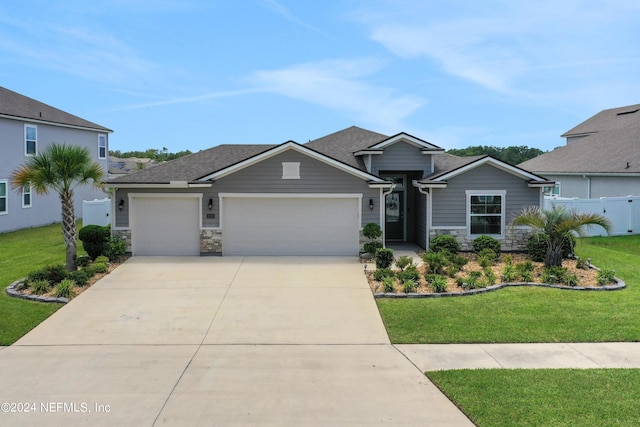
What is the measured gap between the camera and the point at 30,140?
2538 centimetres

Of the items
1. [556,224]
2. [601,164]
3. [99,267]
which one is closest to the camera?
[556,224]

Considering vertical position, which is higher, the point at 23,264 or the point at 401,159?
the point at 401,159

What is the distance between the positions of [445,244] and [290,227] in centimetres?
494

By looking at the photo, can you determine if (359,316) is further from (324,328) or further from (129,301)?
(129,301)

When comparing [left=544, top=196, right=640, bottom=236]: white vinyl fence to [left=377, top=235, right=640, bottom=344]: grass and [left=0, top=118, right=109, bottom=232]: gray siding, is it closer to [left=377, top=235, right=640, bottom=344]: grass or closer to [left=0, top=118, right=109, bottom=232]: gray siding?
[left=377, top=235, right=640, bottom=344]: grass

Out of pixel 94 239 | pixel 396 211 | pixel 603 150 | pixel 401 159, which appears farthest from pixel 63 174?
pixel 603 150

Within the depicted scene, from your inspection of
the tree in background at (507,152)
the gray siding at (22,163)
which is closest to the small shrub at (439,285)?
the gray siding at (22,163)

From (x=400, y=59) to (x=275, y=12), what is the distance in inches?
229

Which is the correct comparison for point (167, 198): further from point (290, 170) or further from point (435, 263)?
point (435, 263)

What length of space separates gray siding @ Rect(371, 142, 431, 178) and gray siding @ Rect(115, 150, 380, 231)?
258 cm

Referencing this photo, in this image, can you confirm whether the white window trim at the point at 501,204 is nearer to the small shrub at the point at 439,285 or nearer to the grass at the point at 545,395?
the small shrub at the point at 439,285

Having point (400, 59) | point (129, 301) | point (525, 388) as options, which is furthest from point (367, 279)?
point (400, 59)

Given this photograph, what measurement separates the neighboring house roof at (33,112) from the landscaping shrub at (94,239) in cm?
1171

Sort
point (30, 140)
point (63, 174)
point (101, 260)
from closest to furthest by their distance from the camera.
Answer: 1. point (63, 174)
2. point (101, 260)
3. point (30, 140)
